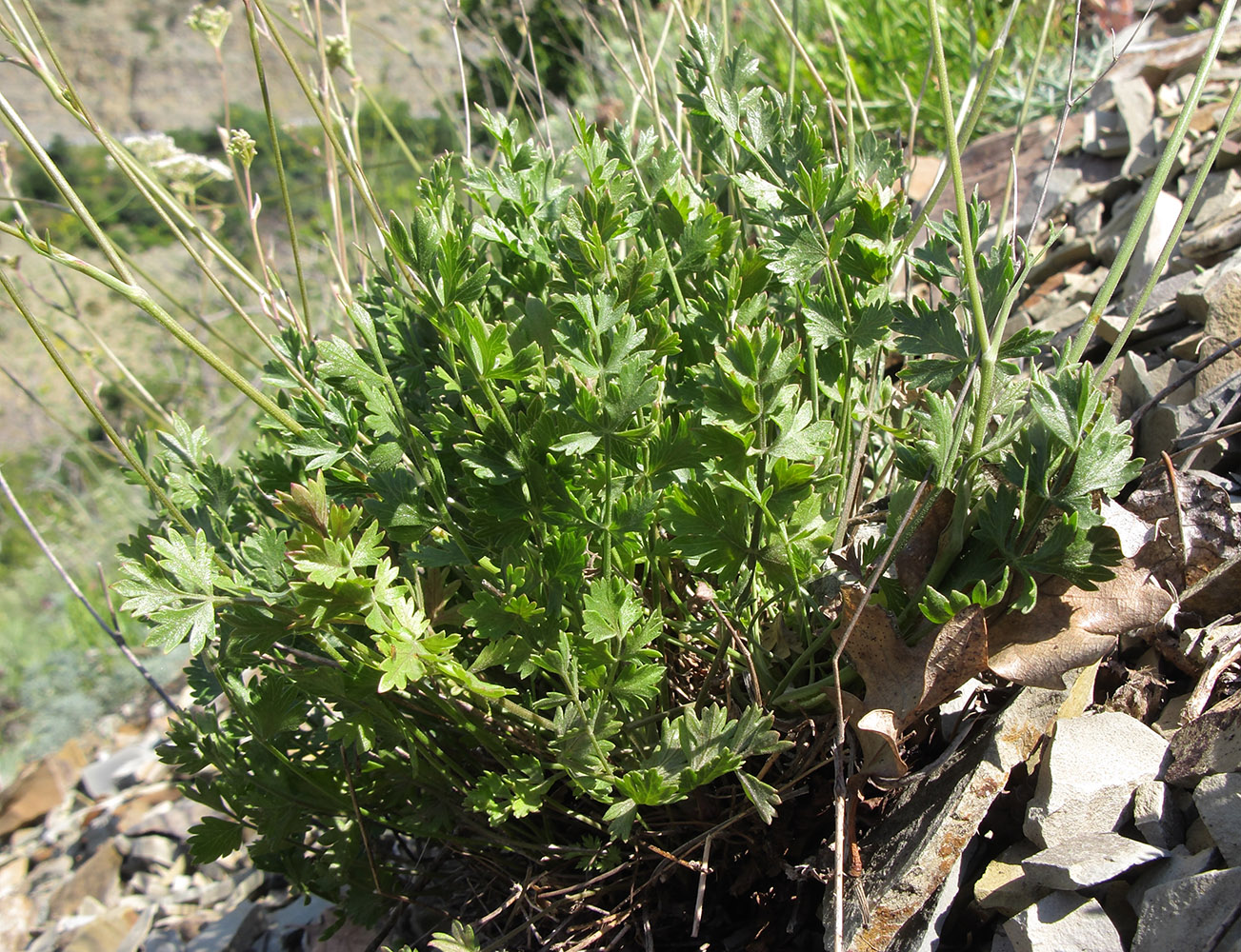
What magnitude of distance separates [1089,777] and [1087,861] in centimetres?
11

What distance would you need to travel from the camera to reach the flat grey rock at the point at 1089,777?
3.42 ft

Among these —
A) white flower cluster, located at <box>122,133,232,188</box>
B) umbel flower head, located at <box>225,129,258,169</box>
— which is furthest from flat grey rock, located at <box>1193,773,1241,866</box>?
white flower cluster, located at <box>122,133,232,188</box>

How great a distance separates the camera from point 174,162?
1930 mm

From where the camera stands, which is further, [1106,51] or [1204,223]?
[1106,51]

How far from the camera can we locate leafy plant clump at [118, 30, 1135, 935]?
0.94 m

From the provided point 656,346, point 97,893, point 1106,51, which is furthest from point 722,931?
point 1106,51

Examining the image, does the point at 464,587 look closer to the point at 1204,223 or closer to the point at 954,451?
the point at 954,451

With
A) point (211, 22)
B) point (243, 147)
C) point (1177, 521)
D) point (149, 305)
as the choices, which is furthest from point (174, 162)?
point (1177, 521)

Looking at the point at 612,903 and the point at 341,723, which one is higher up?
the point at 341,723

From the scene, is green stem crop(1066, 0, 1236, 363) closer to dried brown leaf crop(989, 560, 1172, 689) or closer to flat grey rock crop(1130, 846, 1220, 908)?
dried brown leaf crop(989, 560, 1172, 689)

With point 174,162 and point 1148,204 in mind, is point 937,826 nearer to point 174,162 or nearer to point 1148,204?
point 1148,204

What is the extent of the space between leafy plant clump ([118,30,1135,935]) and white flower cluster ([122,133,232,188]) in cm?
82

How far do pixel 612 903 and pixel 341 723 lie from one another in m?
0.47

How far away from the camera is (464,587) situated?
1299 millimetres
